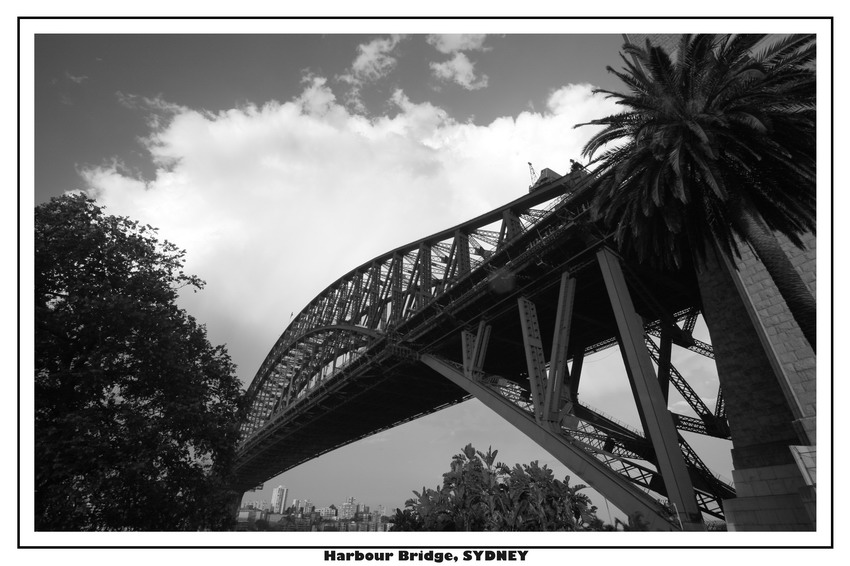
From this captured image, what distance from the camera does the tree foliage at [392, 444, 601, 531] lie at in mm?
21609

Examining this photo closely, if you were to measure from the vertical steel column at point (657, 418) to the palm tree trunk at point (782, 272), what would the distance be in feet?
20.3

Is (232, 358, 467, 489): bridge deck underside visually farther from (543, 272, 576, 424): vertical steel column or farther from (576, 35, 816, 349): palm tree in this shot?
(576, 35, 816, 349): palm tree

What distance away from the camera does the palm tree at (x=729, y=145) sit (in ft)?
37.2

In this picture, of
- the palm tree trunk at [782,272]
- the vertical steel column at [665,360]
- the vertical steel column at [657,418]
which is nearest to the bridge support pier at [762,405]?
the vertical steel column at [657,418]

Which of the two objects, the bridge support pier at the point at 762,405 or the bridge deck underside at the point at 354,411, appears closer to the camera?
the bridge support pier at the point at 762,405

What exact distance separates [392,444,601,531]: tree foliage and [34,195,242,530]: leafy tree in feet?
36.7

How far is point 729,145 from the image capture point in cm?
1251

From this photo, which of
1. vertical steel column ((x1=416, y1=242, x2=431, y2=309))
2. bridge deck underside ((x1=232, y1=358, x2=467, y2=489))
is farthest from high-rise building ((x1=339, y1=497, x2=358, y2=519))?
vertical steel column ((x1=416, y1=242, x2=431, y2=309))

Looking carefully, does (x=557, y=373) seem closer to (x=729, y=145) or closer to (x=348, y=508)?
(x=729, y=145)

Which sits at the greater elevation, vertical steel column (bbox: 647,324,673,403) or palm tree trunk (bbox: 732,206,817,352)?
palm tree trunk (bbox: 732,206,817,352)

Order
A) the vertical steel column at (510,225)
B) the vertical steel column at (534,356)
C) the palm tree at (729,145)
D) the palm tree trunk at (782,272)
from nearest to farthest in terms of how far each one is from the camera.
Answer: the palm tree trunk at (782,272) → the palm tree at (729,145) → the vertical steel column at (534,356) → the vertical steel column at (510,225)

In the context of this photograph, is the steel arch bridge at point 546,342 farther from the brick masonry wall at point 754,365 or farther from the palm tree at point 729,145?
the palm tree at point 729,145
